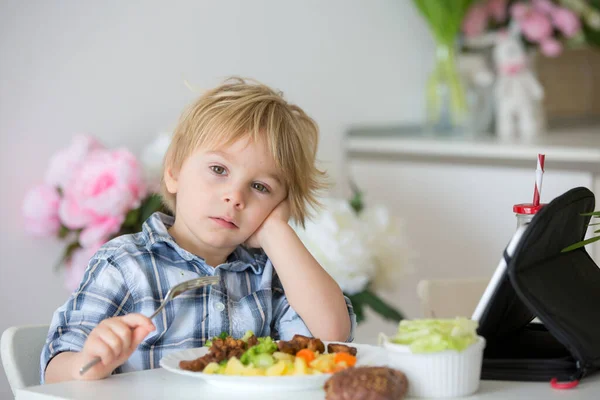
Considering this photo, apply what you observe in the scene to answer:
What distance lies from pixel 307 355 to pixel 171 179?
0.56 m

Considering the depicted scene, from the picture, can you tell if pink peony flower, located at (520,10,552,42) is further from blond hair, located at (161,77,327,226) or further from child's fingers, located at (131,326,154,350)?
child's fingers, located at (131,326,154,350)

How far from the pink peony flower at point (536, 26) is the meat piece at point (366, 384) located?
7.26ft

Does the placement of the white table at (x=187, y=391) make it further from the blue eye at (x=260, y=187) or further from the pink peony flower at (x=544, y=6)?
the pink peony flower at (x=544, y=6)

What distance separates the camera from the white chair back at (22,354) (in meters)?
1.25

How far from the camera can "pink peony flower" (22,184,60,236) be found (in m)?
1.92

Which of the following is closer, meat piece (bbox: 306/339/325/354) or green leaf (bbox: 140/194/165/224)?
meat piece (bbox: 306/339/325/354)

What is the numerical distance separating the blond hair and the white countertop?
1.15 meters

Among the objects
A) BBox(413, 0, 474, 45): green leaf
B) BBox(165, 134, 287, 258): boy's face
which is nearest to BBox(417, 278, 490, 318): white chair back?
BBox(165, 134, 287, 258): boy's face

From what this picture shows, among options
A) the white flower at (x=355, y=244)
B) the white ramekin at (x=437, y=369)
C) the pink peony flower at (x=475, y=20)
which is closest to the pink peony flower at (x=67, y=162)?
the white flower at (x=355, y=244)

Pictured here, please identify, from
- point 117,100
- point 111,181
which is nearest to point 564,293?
point 111,181

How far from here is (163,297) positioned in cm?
132

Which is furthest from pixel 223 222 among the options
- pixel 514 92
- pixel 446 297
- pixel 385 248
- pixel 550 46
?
pixel 550 46

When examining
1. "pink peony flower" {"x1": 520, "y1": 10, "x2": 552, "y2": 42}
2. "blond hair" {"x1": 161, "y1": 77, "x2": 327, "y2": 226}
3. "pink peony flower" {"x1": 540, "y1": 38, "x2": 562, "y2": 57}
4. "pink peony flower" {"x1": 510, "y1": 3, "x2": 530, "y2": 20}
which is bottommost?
"blond hair" {"x1": 161, "y1": 77, "x2": 327, "y2": 226}

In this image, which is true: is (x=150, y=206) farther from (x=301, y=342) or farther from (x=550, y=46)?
(x=550, y=46)
